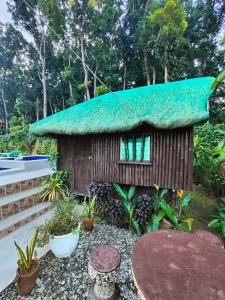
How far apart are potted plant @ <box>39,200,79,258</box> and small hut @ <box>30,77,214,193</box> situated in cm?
216

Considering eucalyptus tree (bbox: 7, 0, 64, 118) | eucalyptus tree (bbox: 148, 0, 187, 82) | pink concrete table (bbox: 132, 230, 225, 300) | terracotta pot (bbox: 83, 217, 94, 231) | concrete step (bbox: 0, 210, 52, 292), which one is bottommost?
concrete step (bbox: 0, 210, 52, 292)

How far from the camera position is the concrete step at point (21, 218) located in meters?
3.62

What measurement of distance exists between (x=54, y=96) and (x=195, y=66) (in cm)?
1625

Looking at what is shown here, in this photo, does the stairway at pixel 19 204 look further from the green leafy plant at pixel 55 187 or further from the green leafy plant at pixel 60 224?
the green leafy plant at pixel 60 224

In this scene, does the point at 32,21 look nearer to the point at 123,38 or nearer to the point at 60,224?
the point at 123,38

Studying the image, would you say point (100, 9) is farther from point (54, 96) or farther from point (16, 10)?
point (54, 96)

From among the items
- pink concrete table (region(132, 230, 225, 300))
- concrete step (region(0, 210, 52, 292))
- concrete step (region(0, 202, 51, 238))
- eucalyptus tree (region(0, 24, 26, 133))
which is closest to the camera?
pink concrete table (region(132, 230, 225, 300))

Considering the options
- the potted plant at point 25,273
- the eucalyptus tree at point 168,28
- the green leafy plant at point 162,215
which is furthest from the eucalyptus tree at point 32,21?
the potted plant at point 25,273

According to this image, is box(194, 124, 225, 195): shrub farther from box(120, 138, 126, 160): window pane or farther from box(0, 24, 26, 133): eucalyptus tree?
box(0, 24, 26, 133): eucalyptus tree

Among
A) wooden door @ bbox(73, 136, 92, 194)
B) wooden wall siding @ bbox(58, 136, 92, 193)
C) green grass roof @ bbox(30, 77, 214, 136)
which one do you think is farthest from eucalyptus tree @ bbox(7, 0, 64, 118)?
wooden door @ bbox(73, 136, 92, 194)

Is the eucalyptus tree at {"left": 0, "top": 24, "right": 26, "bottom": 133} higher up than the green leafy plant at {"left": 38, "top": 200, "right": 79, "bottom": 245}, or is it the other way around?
the eucalyptus tree at {"left": 0, "top": 24, "right": 26, "bottom": 133}

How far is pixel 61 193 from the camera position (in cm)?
552

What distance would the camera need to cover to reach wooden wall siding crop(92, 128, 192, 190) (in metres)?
4.25

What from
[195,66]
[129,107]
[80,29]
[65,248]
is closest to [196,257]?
[65,248]
